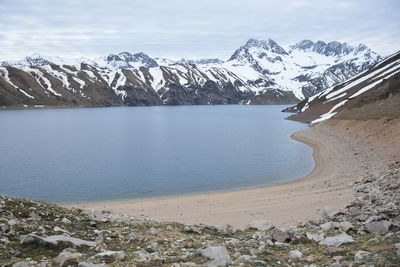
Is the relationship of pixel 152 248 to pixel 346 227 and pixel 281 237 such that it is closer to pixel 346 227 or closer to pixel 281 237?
pixel 281 237

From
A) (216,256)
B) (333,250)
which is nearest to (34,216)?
(216,256)

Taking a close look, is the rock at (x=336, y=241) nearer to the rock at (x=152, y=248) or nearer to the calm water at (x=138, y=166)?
the rock at (x=152, y=248)

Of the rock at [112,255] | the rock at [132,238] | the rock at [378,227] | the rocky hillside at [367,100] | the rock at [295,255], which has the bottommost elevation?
the rock at [132,238]

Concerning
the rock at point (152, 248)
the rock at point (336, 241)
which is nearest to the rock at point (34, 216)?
the rock at point (152, 248)

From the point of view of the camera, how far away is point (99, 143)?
245ft

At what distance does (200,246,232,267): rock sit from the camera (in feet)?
31.1

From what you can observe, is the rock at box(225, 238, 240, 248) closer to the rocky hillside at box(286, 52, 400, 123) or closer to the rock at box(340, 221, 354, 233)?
the rock at box(340, 221, 354, 233)

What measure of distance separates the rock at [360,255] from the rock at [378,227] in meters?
3.29

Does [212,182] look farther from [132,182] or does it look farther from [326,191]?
[326,191]

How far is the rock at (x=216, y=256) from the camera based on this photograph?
9.47 metres

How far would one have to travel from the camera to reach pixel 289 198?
29.1 m

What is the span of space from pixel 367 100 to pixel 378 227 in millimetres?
76686

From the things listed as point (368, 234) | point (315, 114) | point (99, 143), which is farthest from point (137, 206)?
point (315, 114)

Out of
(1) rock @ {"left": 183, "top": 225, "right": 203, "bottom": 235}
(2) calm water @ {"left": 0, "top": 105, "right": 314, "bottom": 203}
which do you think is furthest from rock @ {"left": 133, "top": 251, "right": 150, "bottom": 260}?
(2) calm water @ {"left": 0, "top": 105, "right": 314, "bottom": 203}
